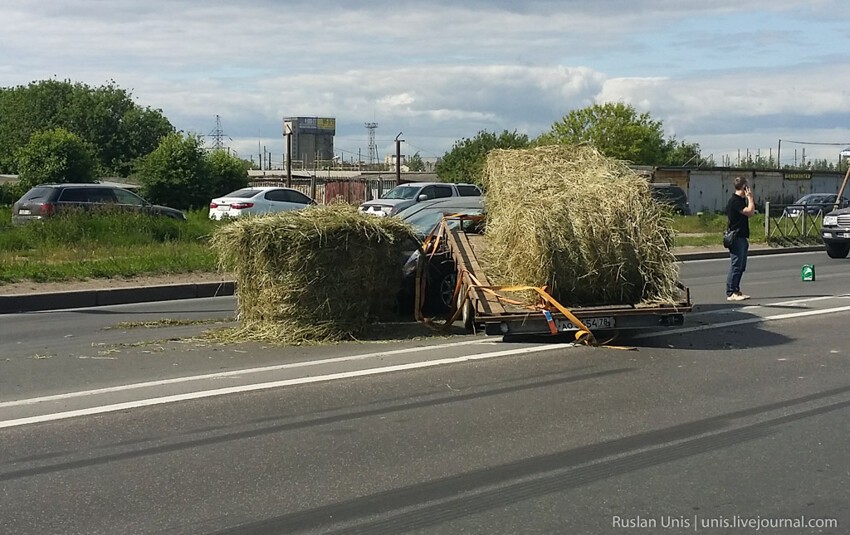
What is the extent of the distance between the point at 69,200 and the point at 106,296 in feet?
38.2

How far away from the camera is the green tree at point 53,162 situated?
42656 mm

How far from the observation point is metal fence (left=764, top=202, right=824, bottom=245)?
27.8m

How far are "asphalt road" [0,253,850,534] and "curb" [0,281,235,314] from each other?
378 centimetres

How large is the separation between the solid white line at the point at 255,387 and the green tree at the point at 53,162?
120ft

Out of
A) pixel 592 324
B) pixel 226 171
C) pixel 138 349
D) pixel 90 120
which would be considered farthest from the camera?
pixel 90 120

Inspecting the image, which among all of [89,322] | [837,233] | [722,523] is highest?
[837,233]

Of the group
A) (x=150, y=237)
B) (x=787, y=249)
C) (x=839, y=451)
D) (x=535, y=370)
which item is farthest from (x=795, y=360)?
(x=787, y=249)

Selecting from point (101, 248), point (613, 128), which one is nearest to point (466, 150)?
point (613, 128)

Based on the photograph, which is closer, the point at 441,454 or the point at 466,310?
the point at 441,454

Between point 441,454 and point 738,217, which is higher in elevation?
point 738,217

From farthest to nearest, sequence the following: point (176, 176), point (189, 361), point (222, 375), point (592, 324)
A: point (176, 176)
point (592, 324)
point (189, 361)
point (222, 375)

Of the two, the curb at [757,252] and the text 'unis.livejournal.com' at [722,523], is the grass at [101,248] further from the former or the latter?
the text 'unis.livejournal.com' at [722,523]

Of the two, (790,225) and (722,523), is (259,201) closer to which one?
(790,225)

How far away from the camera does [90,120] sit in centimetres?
6838
